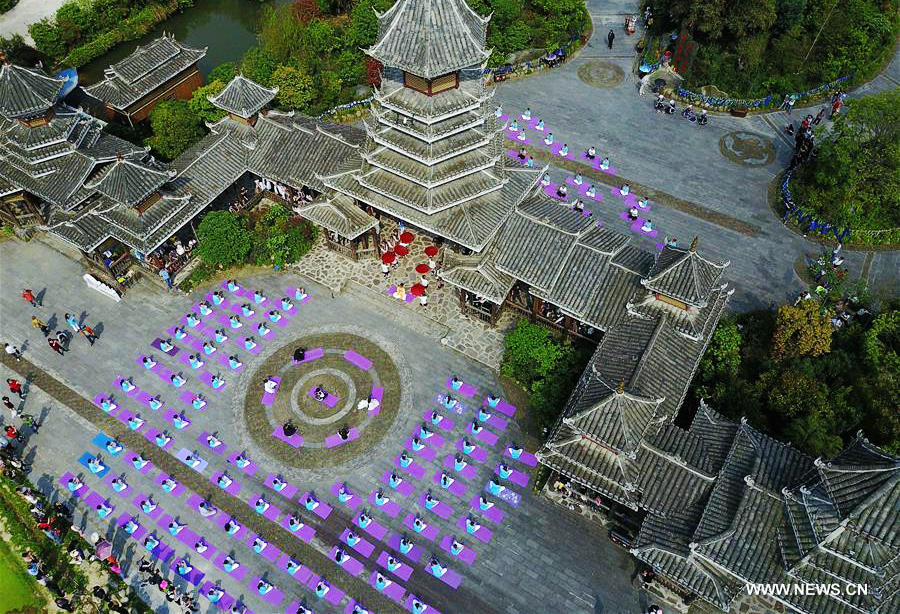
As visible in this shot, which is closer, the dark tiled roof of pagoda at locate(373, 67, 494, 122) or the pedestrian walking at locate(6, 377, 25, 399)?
the dark tiled roof of pagoda at locate(373, 67, 494, 122)

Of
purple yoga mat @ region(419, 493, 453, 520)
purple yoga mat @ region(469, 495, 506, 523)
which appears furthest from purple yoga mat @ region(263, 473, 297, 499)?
purple yoga mat @ region(469, 495, 506, 523)

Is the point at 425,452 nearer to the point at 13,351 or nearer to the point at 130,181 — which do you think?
the point at 130,181

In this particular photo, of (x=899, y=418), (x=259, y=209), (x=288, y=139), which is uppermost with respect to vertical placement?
(x=288, y=139)

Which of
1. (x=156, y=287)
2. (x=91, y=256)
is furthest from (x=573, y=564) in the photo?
(x=91, y=256)

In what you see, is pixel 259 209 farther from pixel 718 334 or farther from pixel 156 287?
pixel 718 334

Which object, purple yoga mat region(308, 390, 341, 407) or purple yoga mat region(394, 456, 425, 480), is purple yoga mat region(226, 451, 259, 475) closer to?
purple yoga mat region(308, 390, 341, 407)

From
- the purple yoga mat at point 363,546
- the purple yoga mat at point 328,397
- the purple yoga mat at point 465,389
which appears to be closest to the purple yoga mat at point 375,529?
the purple yoga mat at point 363,546

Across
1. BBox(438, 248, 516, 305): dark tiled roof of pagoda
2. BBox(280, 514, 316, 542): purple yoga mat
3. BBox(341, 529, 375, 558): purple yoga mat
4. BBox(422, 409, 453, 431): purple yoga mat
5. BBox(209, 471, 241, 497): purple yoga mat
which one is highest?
BBox(438, 248, 516, 305): dark tiled roof of pagoda
